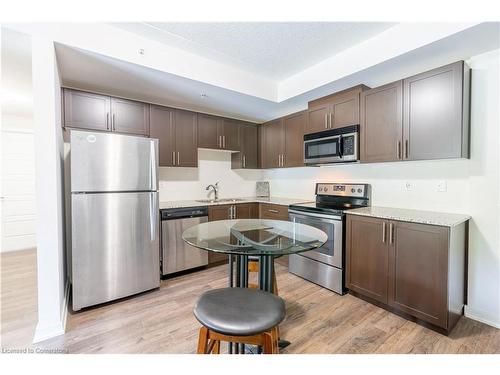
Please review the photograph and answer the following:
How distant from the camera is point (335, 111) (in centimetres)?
281

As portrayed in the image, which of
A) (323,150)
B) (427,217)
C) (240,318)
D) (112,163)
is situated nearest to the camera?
(240,318)

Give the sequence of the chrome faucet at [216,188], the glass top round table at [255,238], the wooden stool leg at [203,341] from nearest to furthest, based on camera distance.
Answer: the wooden stool leg at [203,341], the glass top round table at [255,238], the chrome faucet at [216,188]

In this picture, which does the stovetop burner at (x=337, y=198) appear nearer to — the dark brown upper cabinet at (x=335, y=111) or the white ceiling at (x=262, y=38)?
the dark brown upper cabinet at (x=335, y=111)

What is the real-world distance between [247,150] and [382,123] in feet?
7.01

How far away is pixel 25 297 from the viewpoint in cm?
245

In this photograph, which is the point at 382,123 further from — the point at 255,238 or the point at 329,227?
the point at 255,238

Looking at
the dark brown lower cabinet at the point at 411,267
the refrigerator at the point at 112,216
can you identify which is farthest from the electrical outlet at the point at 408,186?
the refrigerator at the point at 112,216

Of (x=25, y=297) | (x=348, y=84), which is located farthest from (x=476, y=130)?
(x=25, y=297)

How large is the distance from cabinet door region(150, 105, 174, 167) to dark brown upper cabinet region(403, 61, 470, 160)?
271 centimetres

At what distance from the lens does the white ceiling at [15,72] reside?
6.06ft

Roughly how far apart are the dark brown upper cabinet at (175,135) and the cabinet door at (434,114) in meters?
2.57

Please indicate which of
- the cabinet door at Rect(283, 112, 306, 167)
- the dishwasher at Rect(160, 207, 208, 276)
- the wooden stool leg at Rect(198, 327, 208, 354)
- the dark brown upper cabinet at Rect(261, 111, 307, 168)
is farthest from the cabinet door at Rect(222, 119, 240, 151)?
the wooden stool leg at Rect(198, 327, 208, 354)

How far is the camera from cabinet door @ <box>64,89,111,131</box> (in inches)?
96.0

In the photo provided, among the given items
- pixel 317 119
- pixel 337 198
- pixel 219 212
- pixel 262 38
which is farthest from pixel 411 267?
pixel 262 38
